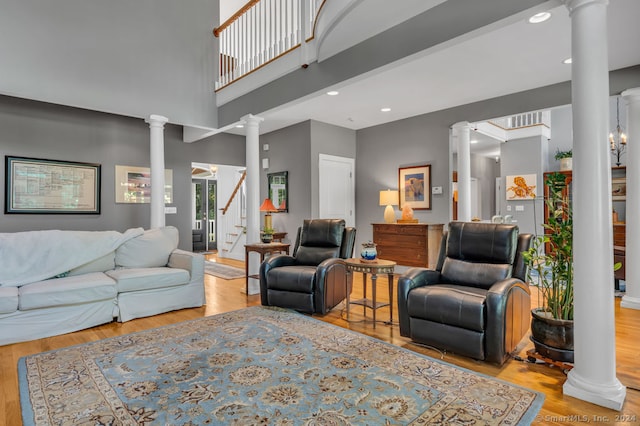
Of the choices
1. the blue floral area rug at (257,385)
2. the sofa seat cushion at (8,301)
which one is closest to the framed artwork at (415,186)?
the blue floral area rug at (257,385)

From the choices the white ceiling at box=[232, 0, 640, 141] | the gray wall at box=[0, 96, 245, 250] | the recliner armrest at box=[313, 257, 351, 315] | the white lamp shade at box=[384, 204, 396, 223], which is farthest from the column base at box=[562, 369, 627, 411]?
the gray wall at box=[0, 96, 245, 250]

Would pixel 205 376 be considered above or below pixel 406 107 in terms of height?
below

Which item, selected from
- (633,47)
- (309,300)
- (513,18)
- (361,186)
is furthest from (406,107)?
(309,300)

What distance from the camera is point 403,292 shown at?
2850mm

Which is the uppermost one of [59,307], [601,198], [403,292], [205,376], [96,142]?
[96,142]

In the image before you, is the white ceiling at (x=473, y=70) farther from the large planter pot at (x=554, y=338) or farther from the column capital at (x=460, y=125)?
the large planter pot at (x=554, y=338)

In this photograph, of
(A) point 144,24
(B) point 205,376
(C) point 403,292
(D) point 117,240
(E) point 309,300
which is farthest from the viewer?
(A) point 144,24

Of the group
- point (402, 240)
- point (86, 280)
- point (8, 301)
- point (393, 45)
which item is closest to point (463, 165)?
point (402, 240)

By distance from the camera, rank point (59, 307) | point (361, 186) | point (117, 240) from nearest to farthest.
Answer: point (59, 307)
point (117, 240)
point (361, 186)

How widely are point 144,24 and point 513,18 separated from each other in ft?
15.4

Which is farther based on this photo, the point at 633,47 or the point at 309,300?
the point at 309,300

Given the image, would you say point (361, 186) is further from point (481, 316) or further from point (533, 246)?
point (481, 316)

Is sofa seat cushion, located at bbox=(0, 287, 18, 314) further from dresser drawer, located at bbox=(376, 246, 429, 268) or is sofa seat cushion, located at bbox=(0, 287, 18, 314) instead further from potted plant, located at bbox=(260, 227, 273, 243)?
dresser drawer, located at bbox=(376, 246, 429, 268)

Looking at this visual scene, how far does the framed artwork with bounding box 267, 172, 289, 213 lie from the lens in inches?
256
